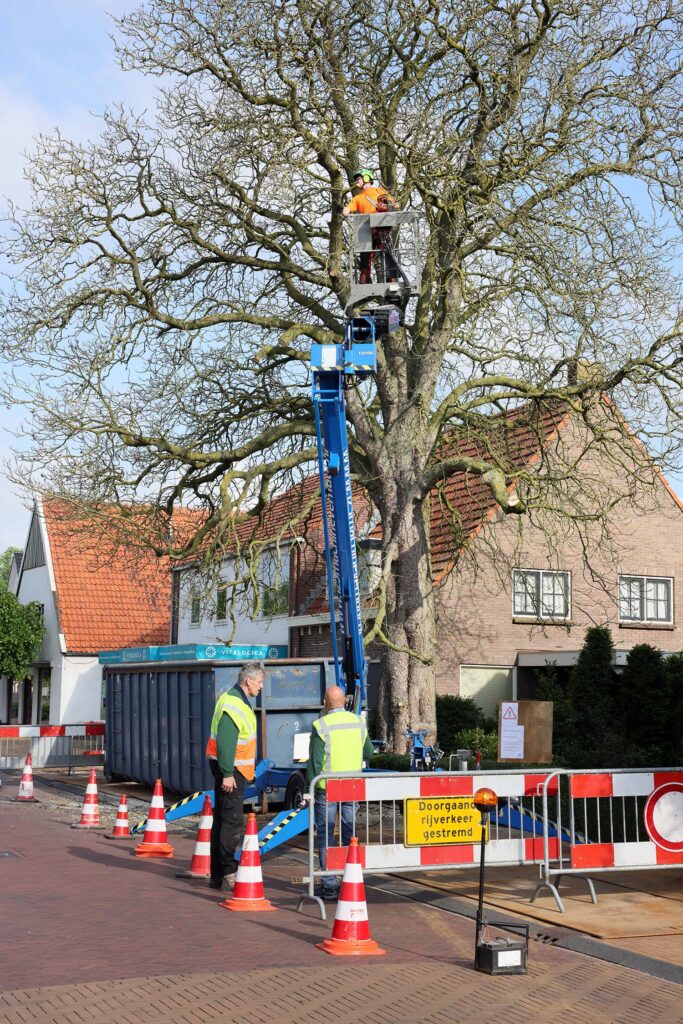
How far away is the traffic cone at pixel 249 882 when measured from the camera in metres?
10.5

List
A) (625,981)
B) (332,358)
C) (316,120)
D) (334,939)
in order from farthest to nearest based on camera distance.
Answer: (316,120)
(332,358)
(334,939)
(625,981)

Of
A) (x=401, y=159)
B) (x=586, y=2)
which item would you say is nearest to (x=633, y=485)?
(x=401, y=159)

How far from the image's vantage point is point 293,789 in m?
17.7

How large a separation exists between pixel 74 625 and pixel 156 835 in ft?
92.4

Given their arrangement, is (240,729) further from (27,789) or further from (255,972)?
(27,789)

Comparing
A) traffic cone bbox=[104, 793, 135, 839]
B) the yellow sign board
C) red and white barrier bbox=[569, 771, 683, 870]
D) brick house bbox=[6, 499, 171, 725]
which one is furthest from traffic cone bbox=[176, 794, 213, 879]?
brick house bbox=[6, 499, 171, 725]

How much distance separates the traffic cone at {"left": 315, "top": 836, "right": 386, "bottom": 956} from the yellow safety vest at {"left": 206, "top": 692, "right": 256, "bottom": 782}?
271cm

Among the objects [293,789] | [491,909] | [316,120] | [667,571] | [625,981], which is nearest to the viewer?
[625,981]

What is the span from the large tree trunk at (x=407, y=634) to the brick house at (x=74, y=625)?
21464mm

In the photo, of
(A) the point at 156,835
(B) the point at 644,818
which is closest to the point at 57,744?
(A) the point at 156,835

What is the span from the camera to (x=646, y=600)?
2716 centimetres

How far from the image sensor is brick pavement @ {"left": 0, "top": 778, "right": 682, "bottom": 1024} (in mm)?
7246

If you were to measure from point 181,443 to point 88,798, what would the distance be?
230 inches

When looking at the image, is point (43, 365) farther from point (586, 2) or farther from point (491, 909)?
point (491, 909)
